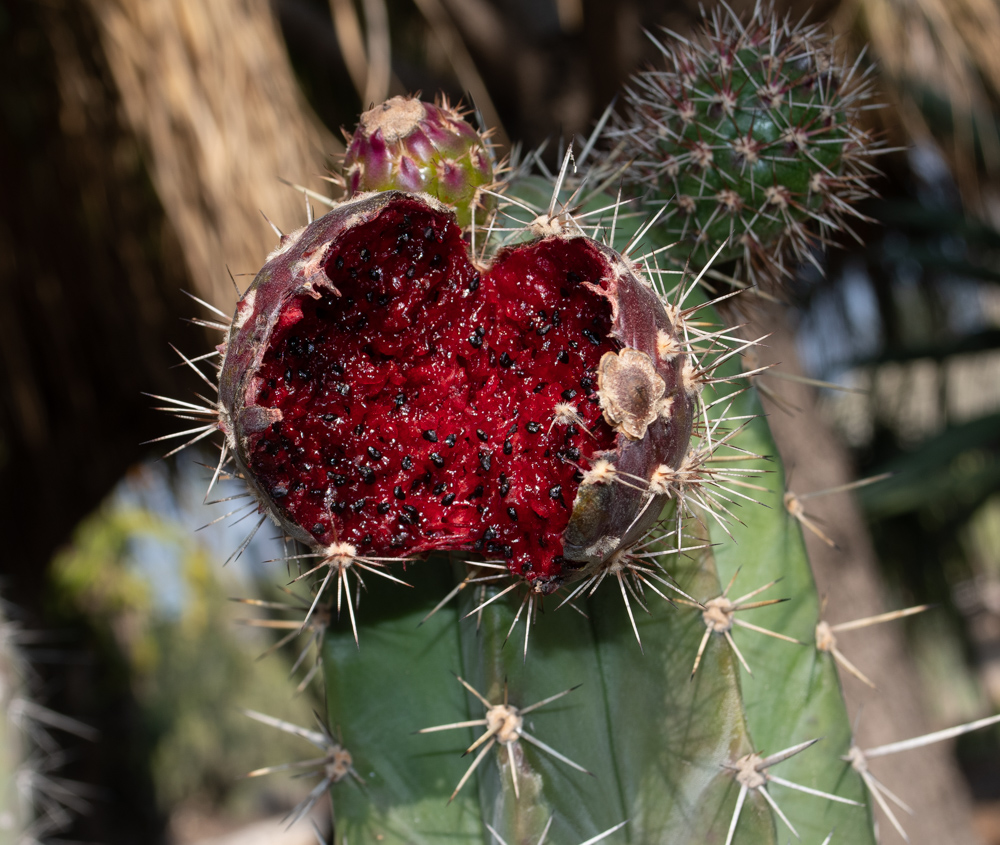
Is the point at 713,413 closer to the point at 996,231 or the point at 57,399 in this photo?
the point at 57,399

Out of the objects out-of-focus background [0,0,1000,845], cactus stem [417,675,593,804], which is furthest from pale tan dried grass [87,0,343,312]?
cactus stem [417,675,593,804]

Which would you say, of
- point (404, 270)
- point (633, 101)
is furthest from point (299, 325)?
point (633, 101)

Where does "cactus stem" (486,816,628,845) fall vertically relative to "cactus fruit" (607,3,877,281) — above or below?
below

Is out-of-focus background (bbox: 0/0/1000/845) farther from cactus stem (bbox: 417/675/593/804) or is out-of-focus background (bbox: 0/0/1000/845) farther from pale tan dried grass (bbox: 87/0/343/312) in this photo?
cactus stem (bbox: 417/675/593/804)

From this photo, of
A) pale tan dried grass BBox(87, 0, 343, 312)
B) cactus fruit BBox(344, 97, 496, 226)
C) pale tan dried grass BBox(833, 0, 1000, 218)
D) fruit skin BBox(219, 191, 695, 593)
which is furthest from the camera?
pale tan dried grass BBox(833, 0, 1000, 218)

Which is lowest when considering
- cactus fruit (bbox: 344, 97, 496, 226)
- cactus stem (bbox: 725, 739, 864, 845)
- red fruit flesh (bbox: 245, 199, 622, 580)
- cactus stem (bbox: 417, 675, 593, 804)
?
cactus stem (bbox: 725, 739, 864, 845)

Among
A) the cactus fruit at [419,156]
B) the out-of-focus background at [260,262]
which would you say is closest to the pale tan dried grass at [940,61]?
the out-of-focus background at [260,262]

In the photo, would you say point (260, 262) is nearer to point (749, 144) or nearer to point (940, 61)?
point (749, 144)

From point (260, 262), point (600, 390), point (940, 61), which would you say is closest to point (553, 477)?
point (600, 390)

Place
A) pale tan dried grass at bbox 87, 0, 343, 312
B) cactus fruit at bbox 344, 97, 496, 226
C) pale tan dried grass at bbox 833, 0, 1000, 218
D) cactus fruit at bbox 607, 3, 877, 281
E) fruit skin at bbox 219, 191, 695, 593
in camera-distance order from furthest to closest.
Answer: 1. pale tan dried grass at bbox 833, 0, 1000, 218
2. pale tan dried grass at bbox 87, 0, 343, 312
3. cactus fruit at bbox 607, 3, 877, 281
4. cactus fruit at bbox 344, 97, 496, 226
5. fruit skin at bbox 219, 191, 695, 593
